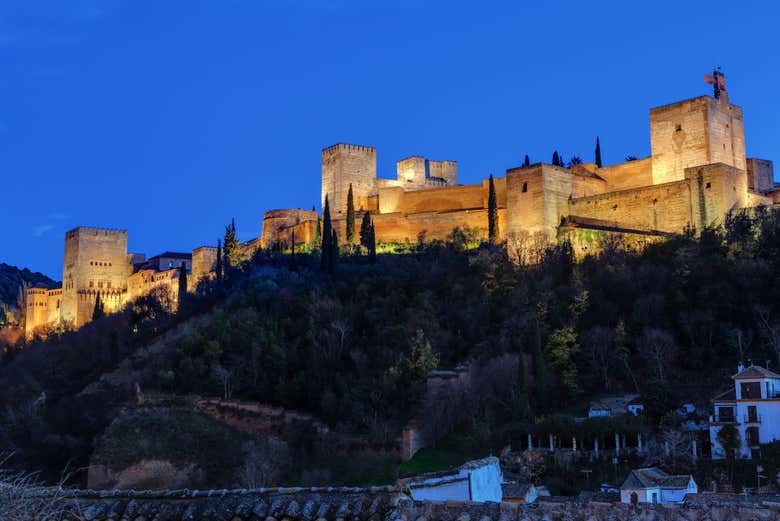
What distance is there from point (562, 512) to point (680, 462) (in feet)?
63.2

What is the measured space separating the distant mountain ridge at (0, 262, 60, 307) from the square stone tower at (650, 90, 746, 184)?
2328 inches

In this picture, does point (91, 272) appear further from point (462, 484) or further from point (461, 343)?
point (462, 484)

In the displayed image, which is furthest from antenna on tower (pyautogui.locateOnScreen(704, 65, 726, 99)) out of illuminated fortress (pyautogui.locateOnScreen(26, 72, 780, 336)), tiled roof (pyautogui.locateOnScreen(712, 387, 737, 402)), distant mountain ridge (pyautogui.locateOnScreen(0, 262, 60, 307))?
distant mountain ridge (pyautogui.locateOnScreen(0, 262, 60, 307))

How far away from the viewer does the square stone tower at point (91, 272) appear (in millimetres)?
71750

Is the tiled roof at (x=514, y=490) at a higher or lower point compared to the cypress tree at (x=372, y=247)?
lower

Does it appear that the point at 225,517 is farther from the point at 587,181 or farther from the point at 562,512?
the point at 587,181

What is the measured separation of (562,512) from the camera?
8.50 meters

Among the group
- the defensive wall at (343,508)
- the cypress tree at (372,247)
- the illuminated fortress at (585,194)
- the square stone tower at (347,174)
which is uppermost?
the square stone tower at (347,174)

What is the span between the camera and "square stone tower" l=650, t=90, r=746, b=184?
151 feet

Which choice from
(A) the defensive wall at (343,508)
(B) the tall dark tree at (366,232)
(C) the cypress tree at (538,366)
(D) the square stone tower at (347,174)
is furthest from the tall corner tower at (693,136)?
(A) the defensive wall at (343,508)

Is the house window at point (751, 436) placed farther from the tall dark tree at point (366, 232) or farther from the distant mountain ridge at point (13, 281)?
the distant mountain ridge at point (13, 281)

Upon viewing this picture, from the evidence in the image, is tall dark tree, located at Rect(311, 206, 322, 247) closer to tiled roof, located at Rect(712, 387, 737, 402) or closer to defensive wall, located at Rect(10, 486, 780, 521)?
tiled roof, located at Rect(712, 387, 737, 402)

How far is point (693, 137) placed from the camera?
46.4m

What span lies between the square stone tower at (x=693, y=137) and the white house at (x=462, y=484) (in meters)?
32.0
